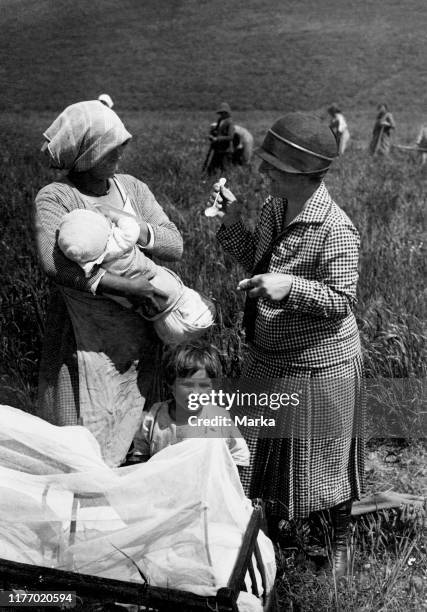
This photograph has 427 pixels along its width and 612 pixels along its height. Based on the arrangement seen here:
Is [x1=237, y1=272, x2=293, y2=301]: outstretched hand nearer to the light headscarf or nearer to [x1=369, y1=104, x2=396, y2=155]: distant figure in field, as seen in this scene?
the light headscarf

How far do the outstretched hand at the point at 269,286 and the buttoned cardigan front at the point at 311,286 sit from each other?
0.03 m

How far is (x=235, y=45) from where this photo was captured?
17.7 feet

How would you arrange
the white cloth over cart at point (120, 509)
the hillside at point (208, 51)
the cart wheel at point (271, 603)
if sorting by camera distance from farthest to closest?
the hillside at point (208, 51) < the cart wheel at point (271, 603) < the white cloth over cart at point (120, 509)

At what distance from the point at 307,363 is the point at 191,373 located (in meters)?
0.32

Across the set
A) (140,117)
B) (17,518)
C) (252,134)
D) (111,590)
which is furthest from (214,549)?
(252,134)

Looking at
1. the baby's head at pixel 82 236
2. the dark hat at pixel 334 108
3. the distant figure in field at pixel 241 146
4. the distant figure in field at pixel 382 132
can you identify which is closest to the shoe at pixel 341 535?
the baby's head at pixel 82 236

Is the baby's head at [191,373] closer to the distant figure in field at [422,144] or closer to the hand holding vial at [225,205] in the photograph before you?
the hand holding vial at [225,205]

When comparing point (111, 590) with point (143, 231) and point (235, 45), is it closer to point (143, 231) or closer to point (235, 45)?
point (143, 231)

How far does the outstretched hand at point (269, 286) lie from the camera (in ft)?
6.07

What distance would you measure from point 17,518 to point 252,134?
8291 mm

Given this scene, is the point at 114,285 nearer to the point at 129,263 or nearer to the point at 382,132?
the point at 129,263

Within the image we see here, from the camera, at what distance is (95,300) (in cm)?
200

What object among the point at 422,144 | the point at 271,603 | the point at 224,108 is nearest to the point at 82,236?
the point at 271,603

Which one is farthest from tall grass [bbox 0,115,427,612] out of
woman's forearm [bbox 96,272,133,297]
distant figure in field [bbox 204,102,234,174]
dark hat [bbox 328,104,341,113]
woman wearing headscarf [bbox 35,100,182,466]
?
distant figure in field [bbox 204,102,234,174]
